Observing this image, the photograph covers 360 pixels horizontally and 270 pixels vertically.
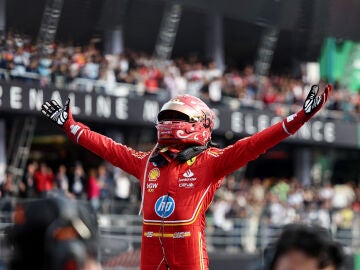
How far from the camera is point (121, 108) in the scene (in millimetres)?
20219

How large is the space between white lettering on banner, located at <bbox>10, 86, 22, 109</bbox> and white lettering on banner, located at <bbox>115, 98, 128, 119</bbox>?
2.89m

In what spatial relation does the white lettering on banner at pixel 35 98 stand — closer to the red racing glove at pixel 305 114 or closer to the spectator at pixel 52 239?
the red racing glove at pixel 305 114

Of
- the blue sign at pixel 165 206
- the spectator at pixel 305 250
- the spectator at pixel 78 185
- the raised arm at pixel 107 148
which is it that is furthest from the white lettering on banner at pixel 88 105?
the spectator at pixel 305 250

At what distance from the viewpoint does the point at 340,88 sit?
2288cm

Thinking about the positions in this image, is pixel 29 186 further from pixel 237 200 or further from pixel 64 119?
pixel 64 119

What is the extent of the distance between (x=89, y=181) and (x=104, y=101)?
9.44ft

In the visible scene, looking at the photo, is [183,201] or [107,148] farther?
[107,148]

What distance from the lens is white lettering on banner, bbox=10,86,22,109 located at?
55.6 feet

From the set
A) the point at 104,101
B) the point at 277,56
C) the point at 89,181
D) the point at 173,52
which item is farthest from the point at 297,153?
the point at 89,181

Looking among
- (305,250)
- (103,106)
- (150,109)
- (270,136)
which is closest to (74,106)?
(103,106)

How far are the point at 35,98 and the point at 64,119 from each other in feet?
37.6

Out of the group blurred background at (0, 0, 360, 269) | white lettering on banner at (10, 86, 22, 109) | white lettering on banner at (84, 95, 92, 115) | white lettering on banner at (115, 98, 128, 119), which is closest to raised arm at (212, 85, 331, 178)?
blurred background at (0, 0, 360, 269)

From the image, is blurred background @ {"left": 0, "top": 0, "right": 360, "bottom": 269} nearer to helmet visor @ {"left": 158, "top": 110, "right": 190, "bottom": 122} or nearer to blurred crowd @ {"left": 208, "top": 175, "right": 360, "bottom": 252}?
blurred crowd @ {"left": 208, "top": 175, "right": 360, "bottom": 252}

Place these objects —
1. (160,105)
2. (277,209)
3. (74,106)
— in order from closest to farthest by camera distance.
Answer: (74,106) → (277,209) → (160,105)
